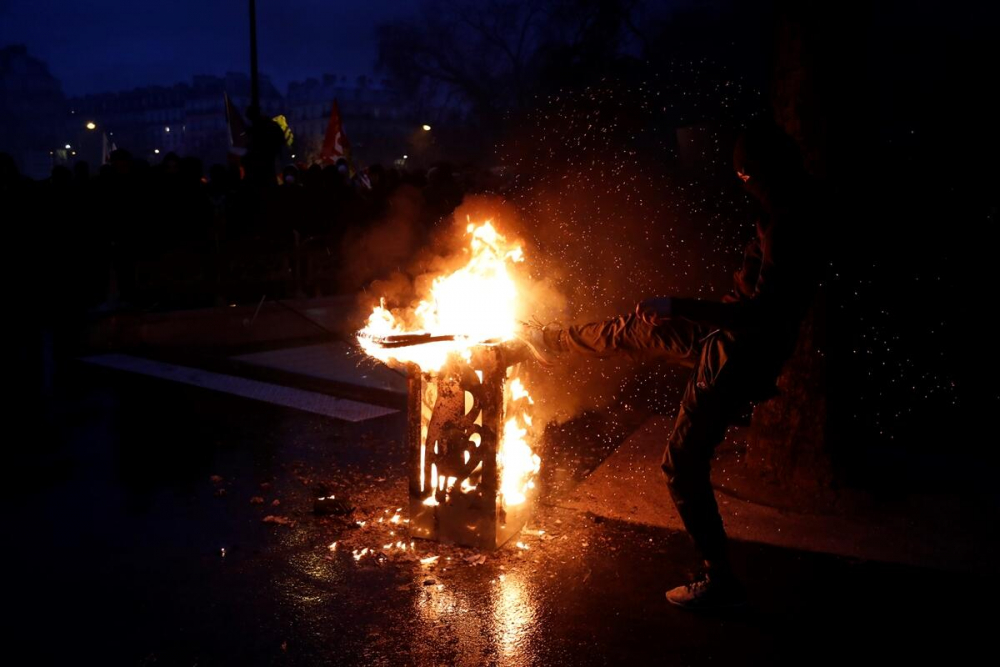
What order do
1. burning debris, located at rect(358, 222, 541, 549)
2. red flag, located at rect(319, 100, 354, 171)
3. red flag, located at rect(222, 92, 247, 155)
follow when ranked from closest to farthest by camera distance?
1. burning debris, located at rect(358, 222, 541, 549)
2. red flag, located at rect(222, 92, 247, 155)
3. red flag, located at rect(319, 100, 354, 171)

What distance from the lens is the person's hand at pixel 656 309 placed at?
3.52 m

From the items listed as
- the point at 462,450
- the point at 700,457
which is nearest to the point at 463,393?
the point at 462,450

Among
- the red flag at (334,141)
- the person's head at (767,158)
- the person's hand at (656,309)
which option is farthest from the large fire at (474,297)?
the red flag at (334,141)

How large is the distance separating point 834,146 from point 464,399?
Answer: 122 inches

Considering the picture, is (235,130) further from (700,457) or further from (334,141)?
(700,457)

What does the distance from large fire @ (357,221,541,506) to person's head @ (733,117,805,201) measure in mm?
1630

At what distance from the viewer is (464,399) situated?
4547 millimetres

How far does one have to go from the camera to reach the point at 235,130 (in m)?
17.7

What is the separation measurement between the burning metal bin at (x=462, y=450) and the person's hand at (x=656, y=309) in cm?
104

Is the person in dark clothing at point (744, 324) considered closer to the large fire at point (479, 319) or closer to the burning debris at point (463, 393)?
the burning debris at point (463, 393)

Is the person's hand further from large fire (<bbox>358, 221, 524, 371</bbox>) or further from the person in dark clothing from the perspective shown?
large fire (<bbox>358, 221, 524, 371</bbox>)

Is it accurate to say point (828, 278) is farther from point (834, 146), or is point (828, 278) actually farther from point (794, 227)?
point (794, 227)

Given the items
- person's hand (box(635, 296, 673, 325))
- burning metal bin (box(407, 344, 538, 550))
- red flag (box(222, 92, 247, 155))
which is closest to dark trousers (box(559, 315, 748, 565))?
person's hand (box(635, 296, 673, 325))

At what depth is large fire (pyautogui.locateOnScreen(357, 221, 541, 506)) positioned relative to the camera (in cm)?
456
